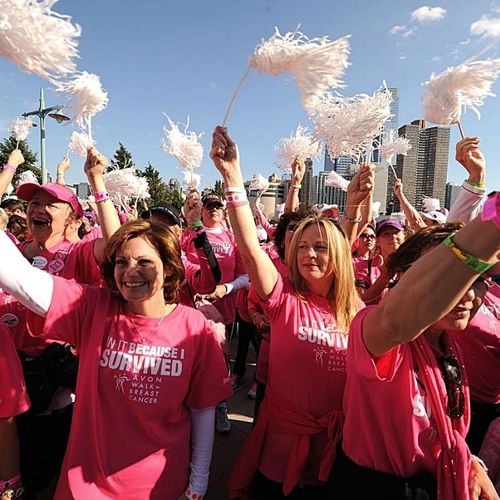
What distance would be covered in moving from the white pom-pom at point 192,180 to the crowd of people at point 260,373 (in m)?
1.73

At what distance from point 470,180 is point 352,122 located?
1.00m

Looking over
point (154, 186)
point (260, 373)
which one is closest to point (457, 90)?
point (260, 373)

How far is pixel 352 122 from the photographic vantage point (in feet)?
8.18

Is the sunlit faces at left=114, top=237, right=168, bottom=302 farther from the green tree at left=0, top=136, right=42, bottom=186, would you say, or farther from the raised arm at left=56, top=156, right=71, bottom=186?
the green tree at left=0, top=136, right=42, bottom=186

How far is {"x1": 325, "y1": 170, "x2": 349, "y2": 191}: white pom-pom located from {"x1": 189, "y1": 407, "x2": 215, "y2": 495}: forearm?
4.60m

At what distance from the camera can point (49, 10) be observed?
1.23 m

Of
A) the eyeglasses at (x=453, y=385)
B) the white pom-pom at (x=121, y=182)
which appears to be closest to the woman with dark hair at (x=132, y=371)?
the eyeglasses at (x=453, y=385)

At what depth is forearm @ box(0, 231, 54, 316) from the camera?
133cm

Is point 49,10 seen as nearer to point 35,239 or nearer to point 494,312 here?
point 35,239

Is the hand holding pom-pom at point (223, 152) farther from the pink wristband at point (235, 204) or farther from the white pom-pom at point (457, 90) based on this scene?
the white pom-pom at point (457, 90)

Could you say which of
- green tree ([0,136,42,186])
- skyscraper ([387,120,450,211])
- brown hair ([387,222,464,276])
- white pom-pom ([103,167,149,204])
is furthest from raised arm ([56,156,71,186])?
green tree ([0,136,42,186])

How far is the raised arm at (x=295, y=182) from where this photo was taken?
386 centimetres

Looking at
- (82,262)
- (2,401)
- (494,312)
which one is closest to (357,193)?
(494,312)

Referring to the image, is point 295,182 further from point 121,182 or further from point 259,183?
point 259,183
